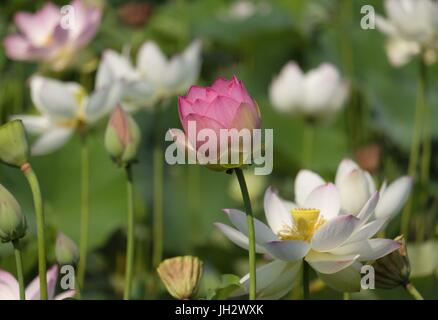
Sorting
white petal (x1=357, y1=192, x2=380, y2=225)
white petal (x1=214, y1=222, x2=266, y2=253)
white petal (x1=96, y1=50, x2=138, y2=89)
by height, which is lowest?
white petal (x1=214, y1=222, x2=266, y2=253)

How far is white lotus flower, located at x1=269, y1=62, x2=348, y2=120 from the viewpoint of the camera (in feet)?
5.18

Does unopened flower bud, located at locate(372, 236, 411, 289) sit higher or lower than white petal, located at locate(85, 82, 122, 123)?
lower

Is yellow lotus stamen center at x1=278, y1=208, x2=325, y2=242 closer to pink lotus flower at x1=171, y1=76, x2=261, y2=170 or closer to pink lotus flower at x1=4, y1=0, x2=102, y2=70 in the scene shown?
pink lotus flower at x1=171, y1=76, x2=261, y2=170

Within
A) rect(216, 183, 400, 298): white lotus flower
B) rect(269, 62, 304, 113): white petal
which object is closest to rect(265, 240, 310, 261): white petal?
rect(216, 183, 400, 298): white lotus flower

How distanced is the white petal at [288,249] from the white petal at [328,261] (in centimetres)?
2

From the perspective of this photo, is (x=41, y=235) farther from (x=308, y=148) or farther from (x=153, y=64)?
(x=308, y=148)

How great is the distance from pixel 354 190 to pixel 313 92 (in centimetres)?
78

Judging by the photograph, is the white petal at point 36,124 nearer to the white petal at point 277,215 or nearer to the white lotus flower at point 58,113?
the white lotus flower at point 58,113

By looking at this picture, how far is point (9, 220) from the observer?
693 mm

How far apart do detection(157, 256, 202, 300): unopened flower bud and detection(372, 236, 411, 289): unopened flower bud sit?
143 mm

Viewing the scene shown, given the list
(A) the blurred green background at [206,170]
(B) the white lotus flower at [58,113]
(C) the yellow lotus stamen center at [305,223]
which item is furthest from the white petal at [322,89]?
(C) the yellow lotus stamen center at [305,223]
